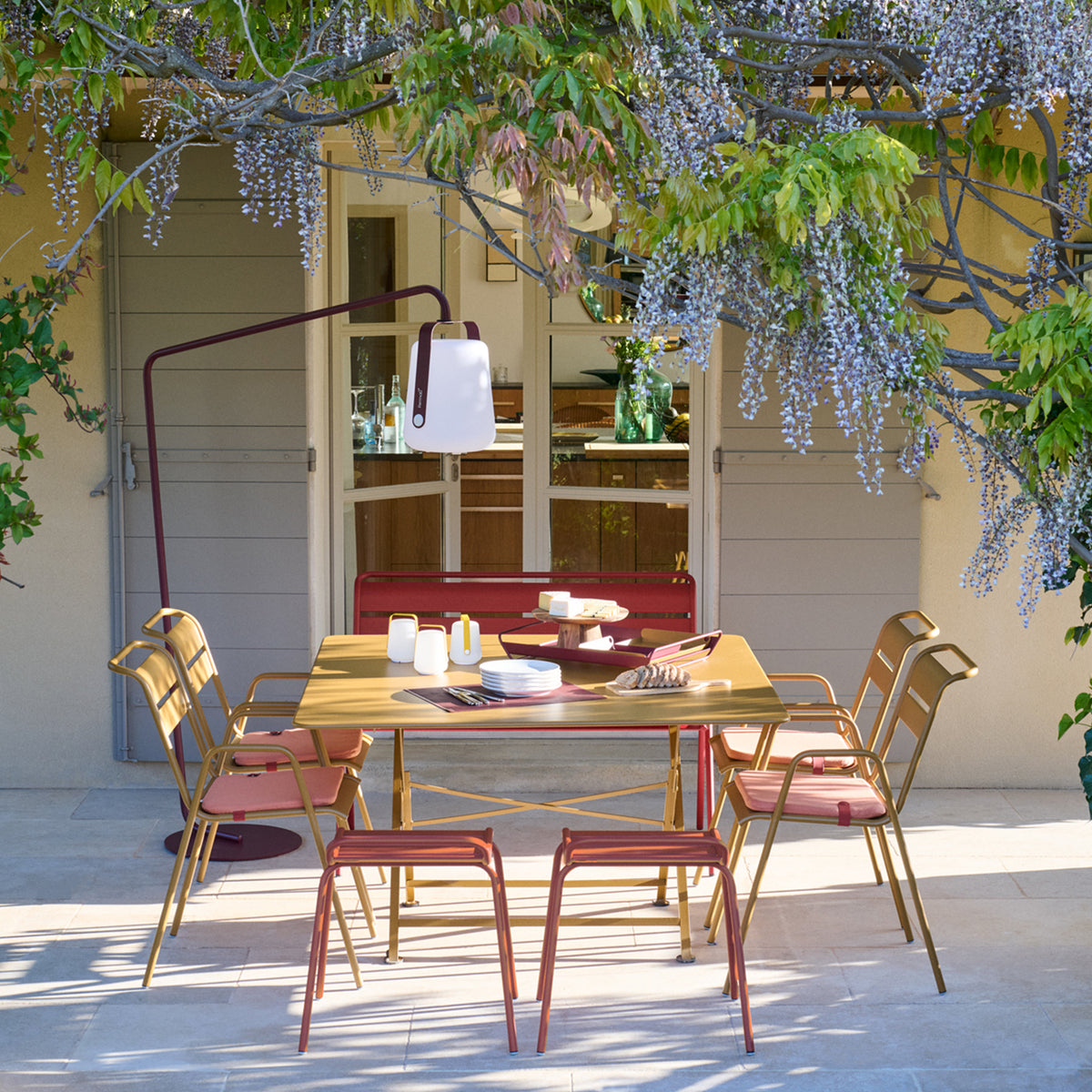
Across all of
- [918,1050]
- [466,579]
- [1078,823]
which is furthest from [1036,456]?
[466,579]

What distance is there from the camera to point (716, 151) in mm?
3236

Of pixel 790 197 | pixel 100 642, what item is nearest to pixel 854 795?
Result: pixel 790 197

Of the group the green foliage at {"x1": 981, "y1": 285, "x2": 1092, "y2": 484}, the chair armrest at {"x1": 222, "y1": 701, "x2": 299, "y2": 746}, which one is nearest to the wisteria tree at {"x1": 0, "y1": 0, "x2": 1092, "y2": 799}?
the green foliage at {"x1": 981, "y1": 285, "x2": 1092, "y2": 484}

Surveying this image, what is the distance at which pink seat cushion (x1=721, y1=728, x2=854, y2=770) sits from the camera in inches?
162

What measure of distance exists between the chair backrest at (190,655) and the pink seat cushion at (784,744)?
155 centimetres

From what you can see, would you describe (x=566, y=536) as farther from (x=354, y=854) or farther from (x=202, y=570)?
(x=354, y=854)

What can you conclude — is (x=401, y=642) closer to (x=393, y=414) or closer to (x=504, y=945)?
(x=504, y=945)

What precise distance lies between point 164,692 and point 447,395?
1.18m

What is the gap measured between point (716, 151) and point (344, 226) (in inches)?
101

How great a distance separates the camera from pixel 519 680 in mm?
3752

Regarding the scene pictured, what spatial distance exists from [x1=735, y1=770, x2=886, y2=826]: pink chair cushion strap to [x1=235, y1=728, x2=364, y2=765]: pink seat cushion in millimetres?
1165

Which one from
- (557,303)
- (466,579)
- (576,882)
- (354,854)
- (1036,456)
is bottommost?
(576,882)

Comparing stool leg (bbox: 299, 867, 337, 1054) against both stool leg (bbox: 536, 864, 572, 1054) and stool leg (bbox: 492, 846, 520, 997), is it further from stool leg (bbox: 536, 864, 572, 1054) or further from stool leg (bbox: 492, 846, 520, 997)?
stool leg (bbox: 536, 864, 572, 1054)

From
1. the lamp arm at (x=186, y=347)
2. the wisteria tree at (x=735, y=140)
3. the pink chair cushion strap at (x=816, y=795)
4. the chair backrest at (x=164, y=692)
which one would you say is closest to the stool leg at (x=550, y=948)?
the pink chair cushion strap at (x=816, y=795)
